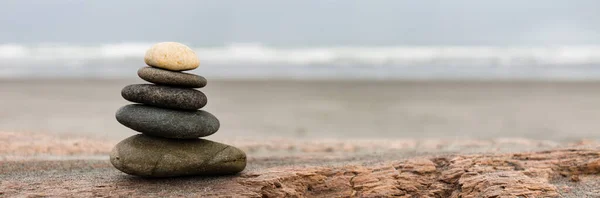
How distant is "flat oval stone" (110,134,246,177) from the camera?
5.79m

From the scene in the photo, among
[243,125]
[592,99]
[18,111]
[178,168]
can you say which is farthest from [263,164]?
[592,99]

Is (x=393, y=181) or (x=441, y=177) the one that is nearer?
(x=393, y=181)

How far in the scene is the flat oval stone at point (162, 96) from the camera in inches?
228

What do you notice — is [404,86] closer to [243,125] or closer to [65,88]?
[243,125]

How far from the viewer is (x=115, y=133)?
11.5m

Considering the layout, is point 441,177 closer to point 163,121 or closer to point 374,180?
point 374,180

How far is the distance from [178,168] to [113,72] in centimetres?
1435

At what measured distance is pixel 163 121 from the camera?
5.78 meters

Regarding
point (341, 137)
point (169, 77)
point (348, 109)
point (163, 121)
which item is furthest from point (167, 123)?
point (348, 109)

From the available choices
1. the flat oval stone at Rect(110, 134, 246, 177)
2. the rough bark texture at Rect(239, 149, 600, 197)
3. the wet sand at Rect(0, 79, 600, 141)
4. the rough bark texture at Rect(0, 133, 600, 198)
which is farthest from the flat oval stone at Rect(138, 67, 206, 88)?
the wet sand at Rect(0, 79, 600, 141)

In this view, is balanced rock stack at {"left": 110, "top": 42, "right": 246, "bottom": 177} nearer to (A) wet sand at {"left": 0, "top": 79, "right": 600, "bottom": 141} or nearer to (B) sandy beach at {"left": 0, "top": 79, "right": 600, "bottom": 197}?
(B) sandy beach at {"left": 0, "top": 79, "right": 600, "bottom": 197}

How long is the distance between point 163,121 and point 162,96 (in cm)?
27

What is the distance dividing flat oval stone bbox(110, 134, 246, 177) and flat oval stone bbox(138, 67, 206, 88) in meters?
0.67

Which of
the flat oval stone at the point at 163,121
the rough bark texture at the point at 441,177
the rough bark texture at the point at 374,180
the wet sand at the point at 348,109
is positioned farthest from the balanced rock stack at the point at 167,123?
the wet sand at the point at 348,109
